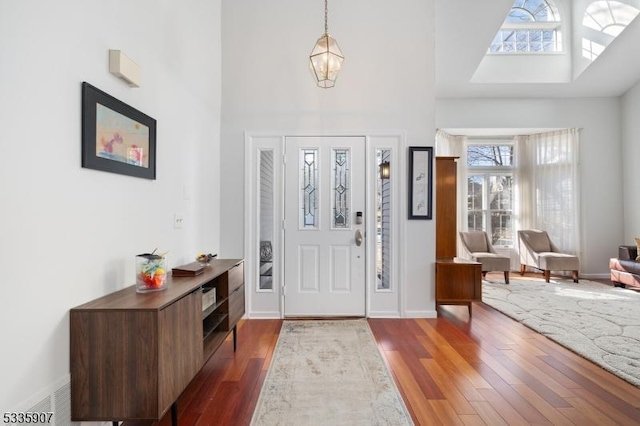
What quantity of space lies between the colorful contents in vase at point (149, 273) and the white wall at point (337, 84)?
1.79m

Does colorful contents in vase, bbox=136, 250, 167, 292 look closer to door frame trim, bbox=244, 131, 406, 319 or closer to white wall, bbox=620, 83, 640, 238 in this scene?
door frame trim, bbox=244, 131, 406, 319

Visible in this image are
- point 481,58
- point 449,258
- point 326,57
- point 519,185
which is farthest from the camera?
point 519,185

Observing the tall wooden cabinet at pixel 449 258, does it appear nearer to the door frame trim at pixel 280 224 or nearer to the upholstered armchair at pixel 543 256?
the door frame trim at pixel 280 224

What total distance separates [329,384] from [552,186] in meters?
6.22

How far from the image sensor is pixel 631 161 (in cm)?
558

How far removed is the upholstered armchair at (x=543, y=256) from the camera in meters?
5.33

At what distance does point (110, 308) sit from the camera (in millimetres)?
1468

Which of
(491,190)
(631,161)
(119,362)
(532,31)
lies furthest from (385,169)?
(631,161)

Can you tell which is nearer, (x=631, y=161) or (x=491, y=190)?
(x=631, y=161)

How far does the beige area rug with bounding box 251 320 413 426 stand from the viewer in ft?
6.17

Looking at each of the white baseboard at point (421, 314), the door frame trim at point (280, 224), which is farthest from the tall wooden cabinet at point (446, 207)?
the white baseboard at point (421, 314)

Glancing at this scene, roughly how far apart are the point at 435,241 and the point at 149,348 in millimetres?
3128

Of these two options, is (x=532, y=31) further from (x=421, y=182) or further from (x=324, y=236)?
(x=324, y=236)

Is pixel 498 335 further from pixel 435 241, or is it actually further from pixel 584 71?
pixel 584 71
